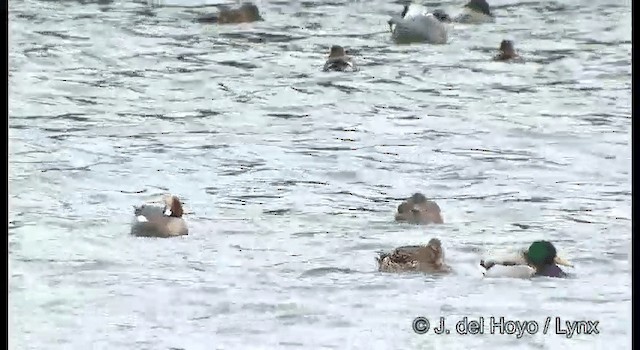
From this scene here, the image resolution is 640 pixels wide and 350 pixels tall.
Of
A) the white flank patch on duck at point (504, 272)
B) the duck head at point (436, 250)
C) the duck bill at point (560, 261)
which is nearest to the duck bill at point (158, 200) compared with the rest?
Answer: the duck head at point (436, 250)

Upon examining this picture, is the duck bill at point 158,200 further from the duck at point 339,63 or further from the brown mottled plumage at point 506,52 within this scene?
the brown mottled plumage at point 506,52

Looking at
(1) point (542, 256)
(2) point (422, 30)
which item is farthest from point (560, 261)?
(2) point (422, 30)

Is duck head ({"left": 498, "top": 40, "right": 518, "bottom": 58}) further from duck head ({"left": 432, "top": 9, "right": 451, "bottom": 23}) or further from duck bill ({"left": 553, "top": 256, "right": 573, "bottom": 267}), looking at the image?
duck bill ({"left": 553, "top": 256, "right": 573, "bottom": 267})

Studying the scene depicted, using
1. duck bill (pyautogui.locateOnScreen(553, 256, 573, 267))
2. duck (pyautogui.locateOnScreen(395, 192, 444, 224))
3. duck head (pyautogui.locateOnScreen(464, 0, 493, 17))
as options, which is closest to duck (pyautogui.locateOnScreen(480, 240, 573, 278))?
duck bill (pyautogui.locateOnScreen(553, 256, 573, 267))

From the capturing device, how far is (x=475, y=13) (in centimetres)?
202

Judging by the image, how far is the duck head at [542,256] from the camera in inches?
77.2

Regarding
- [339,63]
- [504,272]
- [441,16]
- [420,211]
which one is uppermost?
[441,16]

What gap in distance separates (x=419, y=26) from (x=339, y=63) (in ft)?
0.58

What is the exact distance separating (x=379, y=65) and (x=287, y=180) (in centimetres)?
30

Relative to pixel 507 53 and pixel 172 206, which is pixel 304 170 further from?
pixel 507 53

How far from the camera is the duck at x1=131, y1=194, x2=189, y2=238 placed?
2.00 m

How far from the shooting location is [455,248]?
1.99m

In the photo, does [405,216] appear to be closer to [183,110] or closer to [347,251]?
[347,251]
